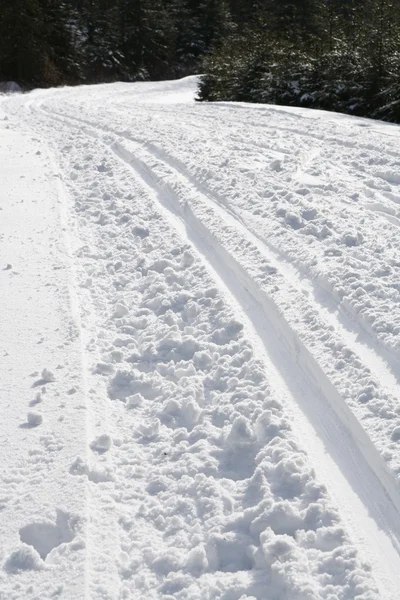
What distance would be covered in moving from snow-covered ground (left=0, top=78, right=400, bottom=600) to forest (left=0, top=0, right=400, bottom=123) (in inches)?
390

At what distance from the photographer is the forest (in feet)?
59.1

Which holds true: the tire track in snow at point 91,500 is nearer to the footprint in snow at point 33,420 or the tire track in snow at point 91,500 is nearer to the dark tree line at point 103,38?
the footprint in snow at point 33,420

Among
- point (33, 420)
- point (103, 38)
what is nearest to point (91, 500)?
point (33, 420)

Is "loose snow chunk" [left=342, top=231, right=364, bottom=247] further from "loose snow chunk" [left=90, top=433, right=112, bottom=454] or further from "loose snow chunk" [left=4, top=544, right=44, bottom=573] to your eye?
"loose snow chunk" [left=4, top=544, right=44, bottom=573]

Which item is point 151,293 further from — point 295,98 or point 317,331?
point 295,98

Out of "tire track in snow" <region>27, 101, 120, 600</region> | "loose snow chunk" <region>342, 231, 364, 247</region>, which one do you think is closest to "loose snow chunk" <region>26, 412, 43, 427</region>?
"tire track in snow" <region>27, 101, 120, 600</region>

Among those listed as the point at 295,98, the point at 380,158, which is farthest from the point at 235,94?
the point at 380,158

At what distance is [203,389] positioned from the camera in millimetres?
4223

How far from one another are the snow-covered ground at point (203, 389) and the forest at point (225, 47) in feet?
32.5

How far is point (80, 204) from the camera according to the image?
27.2ft

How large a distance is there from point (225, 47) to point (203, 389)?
2641cm

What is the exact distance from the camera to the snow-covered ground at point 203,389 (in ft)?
9.55

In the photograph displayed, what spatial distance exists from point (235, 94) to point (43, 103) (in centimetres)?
685

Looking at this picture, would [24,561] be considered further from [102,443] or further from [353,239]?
[353,239]
